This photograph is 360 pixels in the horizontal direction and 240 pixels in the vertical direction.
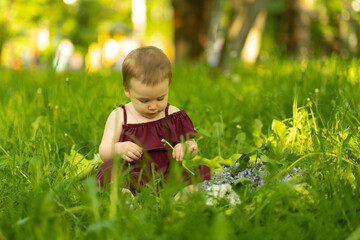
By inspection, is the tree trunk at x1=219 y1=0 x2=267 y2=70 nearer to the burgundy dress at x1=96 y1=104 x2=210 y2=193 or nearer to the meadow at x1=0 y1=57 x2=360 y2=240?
the meadow at x1=0 y1=57 x2=360 y2=240

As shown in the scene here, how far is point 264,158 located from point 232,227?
2.21ft

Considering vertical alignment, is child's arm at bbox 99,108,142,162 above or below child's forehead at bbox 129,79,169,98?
below

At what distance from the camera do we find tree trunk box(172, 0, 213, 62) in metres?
11.1

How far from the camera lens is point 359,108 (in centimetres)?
294

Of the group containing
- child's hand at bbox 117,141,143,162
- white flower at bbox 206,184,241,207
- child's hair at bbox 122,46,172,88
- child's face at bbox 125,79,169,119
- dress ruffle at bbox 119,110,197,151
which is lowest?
white flower at bbox 206,184,241,207

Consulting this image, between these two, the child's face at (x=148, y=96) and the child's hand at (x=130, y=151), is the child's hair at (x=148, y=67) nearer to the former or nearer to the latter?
the child's face at (x=148, y=96)

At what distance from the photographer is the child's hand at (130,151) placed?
240cm

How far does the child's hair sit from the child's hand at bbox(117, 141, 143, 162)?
33 cm

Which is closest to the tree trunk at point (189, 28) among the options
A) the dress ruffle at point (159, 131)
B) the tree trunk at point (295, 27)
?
the tree trunk at point (295, 27)

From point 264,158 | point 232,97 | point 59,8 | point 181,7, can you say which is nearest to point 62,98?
point 232,97

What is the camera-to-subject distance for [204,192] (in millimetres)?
1945

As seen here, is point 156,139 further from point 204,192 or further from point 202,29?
point 202,29

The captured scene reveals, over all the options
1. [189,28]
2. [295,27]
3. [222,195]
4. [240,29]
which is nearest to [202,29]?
[189,28]

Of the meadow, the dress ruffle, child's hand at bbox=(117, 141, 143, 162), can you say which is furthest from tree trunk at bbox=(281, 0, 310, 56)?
child's hand at bbox=(117, 141, 143, 162)
